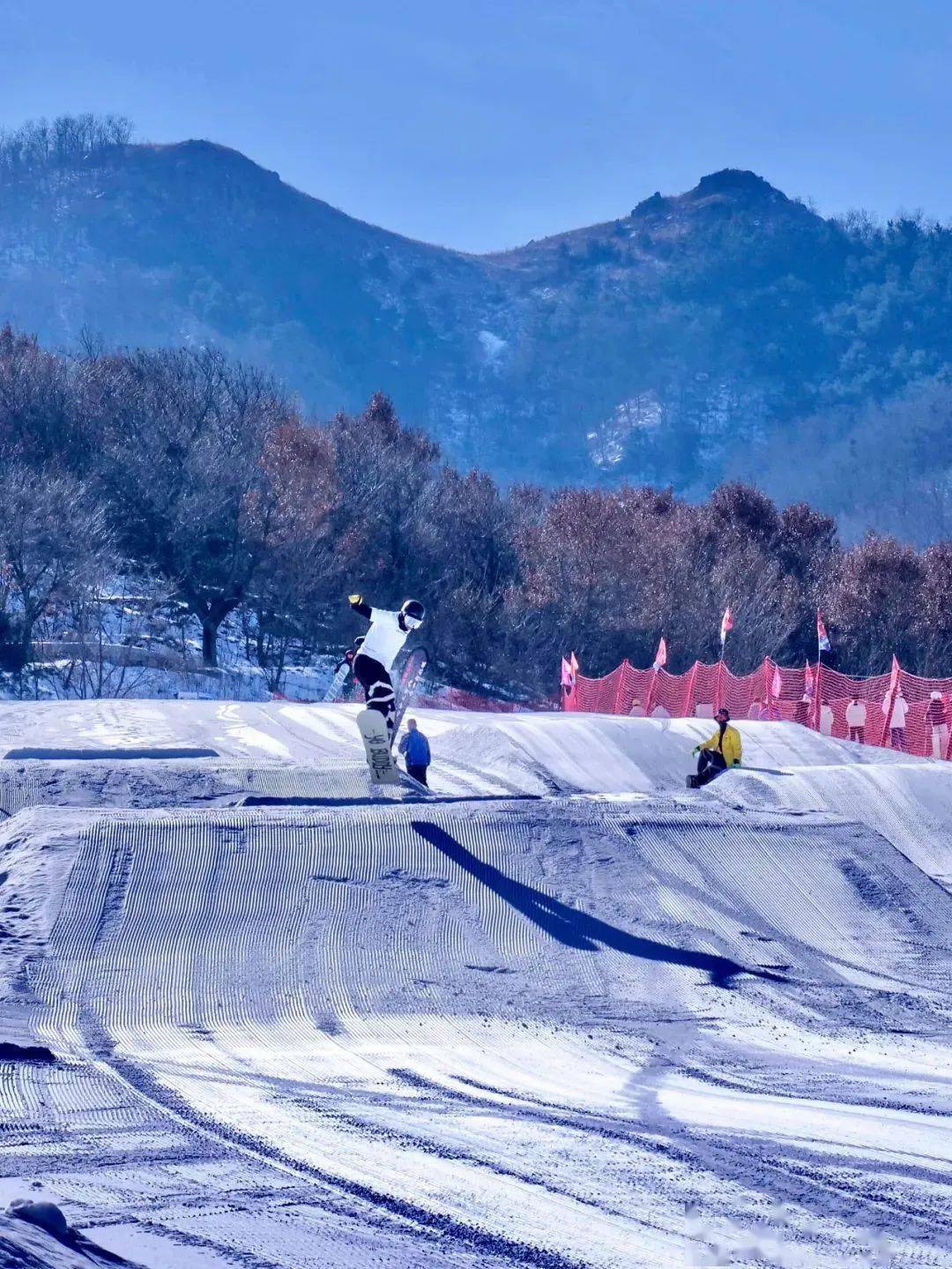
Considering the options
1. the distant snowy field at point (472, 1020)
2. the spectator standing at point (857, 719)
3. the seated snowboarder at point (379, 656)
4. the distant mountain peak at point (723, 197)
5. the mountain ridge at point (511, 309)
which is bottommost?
the distant snowy field at point (472, 1020)

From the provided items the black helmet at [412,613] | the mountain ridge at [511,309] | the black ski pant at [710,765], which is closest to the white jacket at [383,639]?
the black helmet at [412,613]

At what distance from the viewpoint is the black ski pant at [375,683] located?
43.5 feet

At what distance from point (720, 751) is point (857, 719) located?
31.6ft

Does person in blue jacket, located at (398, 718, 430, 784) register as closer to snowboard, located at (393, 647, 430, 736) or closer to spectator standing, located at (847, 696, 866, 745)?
snowboard, located at (393, 647, 430, 736)

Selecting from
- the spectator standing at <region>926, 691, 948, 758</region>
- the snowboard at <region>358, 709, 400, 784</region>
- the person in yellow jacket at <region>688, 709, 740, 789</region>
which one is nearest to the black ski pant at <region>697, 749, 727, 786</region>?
the person in yellow jacket at <region>688, 709, 740, 789</region>

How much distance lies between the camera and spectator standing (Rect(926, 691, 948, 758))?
23.6 metres

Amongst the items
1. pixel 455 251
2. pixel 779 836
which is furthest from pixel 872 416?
pixel 779 836

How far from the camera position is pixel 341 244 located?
515ft

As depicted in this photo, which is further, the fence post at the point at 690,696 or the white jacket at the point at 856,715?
the fence post at the point at 690,696

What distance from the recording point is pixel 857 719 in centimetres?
2591

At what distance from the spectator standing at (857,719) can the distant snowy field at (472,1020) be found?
977 cm

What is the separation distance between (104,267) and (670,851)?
14588 cm

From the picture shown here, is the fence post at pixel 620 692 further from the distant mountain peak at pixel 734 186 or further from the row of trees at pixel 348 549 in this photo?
A: the distant mountain peak at pixel 734 186

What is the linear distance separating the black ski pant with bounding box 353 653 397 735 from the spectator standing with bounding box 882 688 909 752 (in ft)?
45.0
